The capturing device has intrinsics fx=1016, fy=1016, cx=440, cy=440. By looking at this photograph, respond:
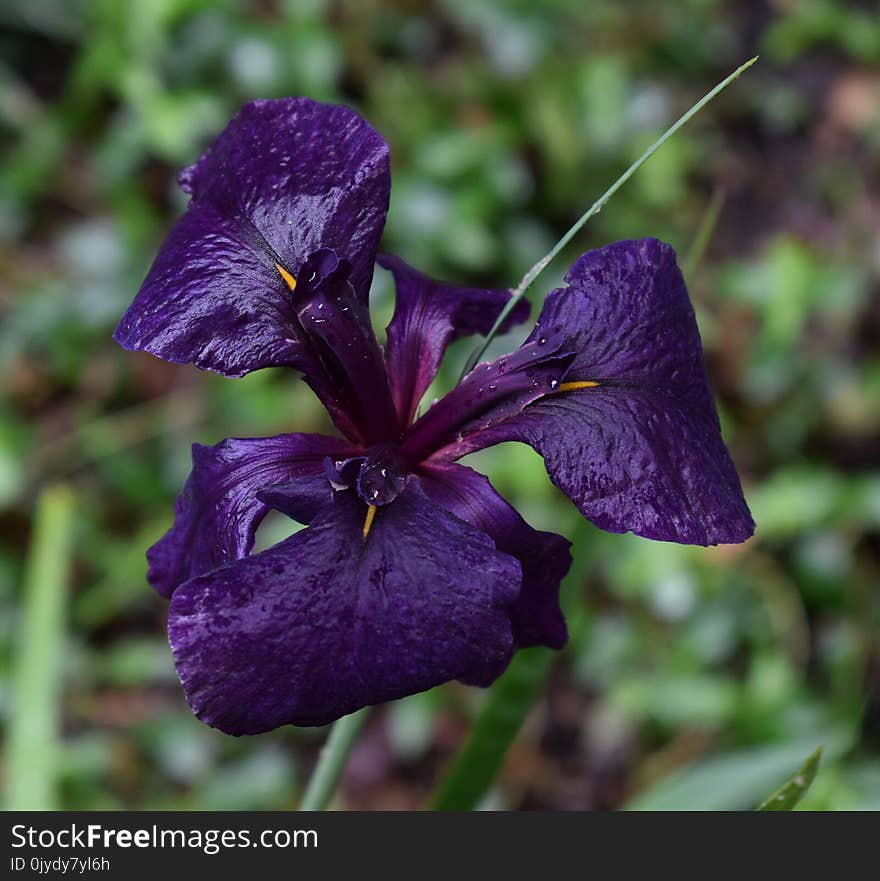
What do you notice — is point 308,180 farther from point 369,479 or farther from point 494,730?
point 494,730

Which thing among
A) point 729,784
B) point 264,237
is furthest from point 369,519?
point 729,784

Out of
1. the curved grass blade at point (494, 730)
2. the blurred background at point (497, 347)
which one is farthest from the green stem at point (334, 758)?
the blurred background at point (497, 347)

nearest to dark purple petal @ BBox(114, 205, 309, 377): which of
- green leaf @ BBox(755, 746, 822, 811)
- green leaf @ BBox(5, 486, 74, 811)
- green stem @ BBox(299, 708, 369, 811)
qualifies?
green stem @ BBox(299, 708, 369, 811)

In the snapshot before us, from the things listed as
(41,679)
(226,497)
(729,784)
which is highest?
(226,497)

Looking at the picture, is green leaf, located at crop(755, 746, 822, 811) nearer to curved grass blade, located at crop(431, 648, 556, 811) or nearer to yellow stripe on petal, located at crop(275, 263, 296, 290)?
curved grass blade, located at crop(431, 648, 556, 811)
